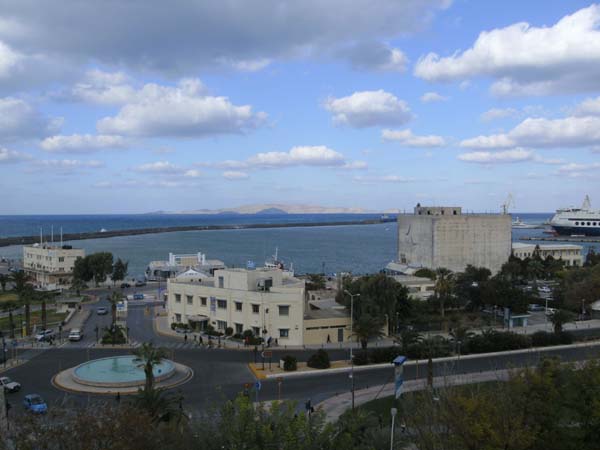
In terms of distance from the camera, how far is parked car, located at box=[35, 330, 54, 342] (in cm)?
5022

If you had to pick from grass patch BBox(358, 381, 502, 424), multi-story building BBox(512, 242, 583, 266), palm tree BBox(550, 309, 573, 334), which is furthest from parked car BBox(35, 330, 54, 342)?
multi-story building BBox(512, 242, 583, 266)

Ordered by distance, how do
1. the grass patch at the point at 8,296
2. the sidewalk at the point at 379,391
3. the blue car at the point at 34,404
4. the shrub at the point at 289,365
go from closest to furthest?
the blue car at the point at 34,404 → the sidewalk at the point at 379,391 → the shrub at the point at 289,365 → the grass patch at the point at 8,296

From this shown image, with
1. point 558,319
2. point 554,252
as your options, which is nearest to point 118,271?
point 558,319

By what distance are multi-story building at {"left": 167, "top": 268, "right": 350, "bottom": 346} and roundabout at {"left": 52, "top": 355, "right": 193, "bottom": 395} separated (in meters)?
11.8

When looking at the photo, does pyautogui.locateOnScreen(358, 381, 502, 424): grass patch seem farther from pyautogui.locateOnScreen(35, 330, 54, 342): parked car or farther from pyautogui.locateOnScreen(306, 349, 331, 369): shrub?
pyautogui.locateOnScreen(35, 330, 54, 342): parked car

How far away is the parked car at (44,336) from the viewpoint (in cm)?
5022

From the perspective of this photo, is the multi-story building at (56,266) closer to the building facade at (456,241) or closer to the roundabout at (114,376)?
the building facade at (456,241)

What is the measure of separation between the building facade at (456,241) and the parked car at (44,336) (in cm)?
5983

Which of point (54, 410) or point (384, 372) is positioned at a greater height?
point (54, 410)

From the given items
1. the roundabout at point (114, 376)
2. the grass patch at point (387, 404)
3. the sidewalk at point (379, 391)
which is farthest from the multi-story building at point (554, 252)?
the roundabout at point (114, 376)

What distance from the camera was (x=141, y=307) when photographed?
70.8 m

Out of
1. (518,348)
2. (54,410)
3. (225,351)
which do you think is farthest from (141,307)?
(54,410)

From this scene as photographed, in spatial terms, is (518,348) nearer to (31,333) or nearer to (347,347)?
(347,347)

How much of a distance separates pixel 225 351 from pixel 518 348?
2432 centimetres
